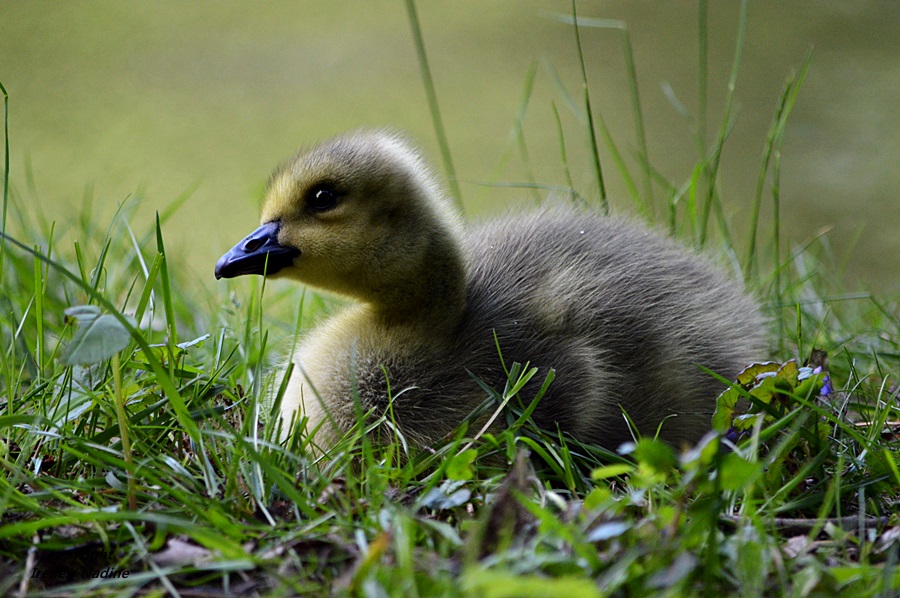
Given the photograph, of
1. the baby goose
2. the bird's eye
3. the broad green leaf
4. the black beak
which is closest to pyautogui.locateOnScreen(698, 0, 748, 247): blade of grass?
the baby goose

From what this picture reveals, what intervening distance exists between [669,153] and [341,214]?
3.83 metres

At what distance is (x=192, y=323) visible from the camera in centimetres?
281

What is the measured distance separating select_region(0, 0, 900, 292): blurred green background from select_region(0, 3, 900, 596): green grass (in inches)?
108

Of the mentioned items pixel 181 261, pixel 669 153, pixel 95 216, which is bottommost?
pixel 669 153

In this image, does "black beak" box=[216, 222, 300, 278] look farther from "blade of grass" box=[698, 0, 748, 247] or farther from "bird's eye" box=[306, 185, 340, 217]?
"blade of grass" box=[698, 0, 748, 247]

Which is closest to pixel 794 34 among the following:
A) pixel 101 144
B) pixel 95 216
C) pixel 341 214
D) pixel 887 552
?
pixel 101 144

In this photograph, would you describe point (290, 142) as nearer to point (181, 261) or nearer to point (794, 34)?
point (181, 261)

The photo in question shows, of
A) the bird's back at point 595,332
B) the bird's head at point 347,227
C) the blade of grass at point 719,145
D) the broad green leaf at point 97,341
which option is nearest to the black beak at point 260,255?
the bird's head at point 347,227

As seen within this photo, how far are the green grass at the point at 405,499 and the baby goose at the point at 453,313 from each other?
86 mm

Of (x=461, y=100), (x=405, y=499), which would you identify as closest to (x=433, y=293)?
(x=405, y=499)

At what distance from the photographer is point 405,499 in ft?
5.33

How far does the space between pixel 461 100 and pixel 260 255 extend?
13.8 feet

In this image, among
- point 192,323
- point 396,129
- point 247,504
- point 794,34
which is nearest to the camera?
point 247,504

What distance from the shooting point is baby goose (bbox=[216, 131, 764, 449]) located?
197cm
